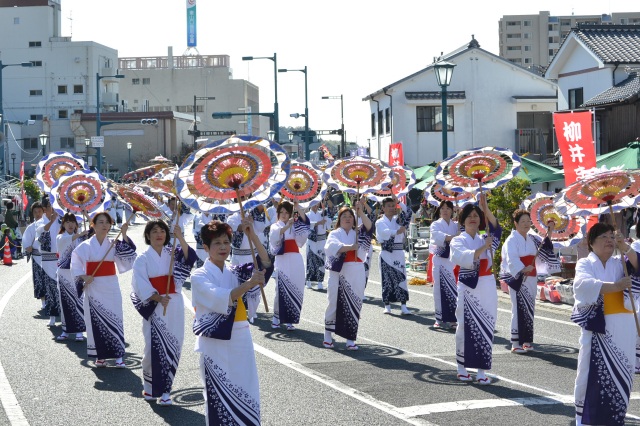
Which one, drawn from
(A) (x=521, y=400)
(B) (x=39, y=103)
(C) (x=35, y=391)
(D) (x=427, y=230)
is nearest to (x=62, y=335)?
(C) (x=35, y=391)

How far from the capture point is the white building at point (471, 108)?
4628 centimetres

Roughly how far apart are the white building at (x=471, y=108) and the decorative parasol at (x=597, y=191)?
36723 mm

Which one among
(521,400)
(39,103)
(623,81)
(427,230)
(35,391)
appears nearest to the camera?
Result: (521,400)

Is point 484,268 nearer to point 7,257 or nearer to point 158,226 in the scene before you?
point 158,226

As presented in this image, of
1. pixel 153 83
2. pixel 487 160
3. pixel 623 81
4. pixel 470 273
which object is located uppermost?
pixel 153 83

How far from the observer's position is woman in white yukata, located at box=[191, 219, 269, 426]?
7.16 meters

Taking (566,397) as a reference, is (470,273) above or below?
above

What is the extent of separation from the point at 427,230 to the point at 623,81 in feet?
34.6

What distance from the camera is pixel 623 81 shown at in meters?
32.2

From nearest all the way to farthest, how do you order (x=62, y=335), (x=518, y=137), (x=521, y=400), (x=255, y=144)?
(x=255, y=144) → (x=521, y=400) → (x=62, y=335) → (x=518, y=137)

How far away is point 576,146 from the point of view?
16.6 metres

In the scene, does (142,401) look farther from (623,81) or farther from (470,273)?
(623,81)

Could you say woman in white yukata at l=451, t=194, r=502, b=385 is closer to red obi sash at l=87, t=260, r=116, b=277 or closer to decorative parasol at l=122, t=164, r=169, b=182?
red obi sash at l=87, t=260, r=116, b=277

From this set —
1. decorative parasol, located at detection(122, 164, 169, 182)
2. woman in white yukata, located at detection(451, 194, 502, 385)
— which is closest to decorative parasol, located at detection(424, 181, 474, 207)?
woman in white yukata, located at detection(451, 194, 502, 385)
